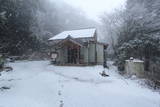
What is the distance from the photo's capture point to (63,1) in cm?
4212

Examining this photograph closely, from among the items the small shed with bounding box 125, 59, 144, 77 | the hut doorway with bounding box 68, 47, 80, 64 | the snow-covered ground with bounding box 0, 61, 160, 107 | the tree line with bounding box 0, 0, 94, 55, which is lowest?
the snow-covered ground with bounding box 0, 61, 160, 107

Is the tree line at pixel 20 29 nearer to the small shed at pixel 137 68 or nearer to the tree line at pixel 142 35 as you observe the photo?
the tree line at pixel 142 35

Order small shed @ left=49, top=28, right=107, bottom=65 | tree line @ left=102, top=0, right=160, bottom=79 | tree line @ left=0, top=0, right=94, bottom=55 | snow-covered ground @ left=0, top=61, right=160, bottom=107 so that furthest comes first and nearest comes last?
tree line @ left=0, top=0, right=94, bottom=55 → small shed @ left=49, top=28, right=107, bottom=65 → tree line @ left=102, top=0, right=160, bottom=79 → snow-covered ground @ left=0, top=61, right=160, bottom=107

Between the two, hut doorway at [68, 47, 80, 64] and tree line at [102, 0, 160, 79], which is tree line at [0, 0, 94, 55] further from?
tree line at [102, 0, 160, 79]

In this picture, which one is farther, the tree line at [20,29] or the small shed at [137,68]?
the tree line at [20,29]

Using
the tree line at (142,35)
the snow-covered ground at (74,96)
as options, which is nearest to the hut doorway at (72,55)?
the tree line at (142,35)

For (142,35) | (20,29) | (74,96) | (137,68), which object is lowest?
(74,96)

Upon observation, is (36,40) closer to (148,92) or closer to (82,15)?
(148,92)

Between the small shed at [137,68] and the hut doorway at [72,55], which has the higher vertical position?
the hut doorway at [72,55]

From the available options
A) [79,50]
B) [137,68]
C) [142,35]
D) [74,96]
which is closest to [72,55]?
[79,50]

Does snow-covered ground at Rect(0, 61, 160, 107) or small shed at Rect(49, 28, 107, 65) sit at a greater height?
small shed at Rect(49, 28, 107, 65)

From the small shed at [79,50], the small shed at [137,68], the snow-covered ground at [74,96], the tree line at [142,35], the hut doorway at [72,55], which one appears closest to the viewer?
the snow-covered ground at [74,96]

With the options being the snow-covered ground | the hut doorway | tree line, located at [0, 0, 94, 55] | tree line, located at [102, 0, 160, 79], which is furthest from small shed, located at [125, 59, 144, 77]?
tree line, located at [0, 0, 94, 55]

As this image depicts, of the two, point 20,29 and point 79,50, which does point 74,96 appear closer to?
point 79,50
